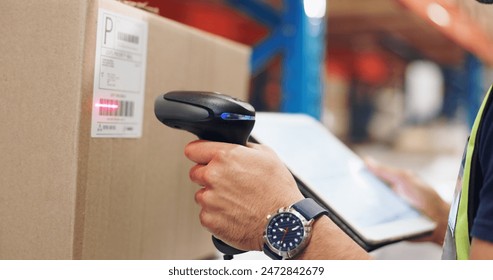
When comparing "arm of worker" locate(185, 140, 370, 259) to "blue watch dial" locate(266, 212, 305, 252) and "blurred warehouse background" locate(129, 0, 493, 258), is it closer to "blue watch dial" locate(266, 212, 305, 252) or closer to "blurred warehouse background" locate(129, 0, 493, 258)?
"blue watch dial" locate(266, 212, 305, 252)

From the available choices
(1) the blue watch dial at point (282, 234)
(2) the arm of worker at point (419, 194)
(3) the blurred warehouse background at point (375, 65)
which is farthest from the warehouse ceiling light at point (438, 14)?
(1) the blue watch dial at point (282, 234)

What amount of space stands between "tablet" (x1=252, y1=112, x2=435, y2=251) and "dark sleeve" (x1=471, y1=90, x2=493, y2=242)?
26 centimetres

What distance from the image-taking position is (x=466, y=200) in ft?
2.29

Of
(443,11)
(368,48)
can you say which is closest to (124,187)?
(443,11)

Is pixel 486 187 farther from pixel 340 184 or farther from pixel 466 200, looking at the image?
pixel 340 184

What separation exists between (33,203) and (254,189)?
0.30m

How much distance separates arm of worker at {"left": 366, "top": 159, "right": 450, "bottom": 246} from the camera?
111cm

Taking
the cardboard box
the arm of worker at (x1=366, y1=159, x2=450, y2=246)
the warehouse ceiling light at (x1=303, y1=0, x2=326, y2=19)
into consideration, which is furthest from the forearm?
the warehouse ceiling light at (x1=303, y1=0, x2=326, y2=19)

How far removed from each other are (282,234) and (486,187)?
261mm

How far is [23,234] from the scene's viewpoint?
74 cm

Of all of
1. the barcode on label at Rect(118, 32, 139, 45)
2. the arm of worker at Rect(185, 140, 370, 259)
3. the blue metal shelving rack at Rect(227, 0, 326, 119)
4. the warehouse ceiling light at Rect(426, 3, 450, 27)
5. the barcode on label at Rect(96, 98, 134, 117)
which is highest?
the warehouse ceiling light at Rect(426, 3, 450, 27)

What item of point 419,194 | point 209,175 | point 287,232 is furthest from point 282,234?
point 419,194
